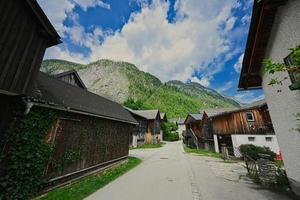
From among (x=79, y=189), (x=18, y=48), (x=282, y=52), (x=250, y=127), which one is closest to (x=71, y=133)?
(x=79, y=189)

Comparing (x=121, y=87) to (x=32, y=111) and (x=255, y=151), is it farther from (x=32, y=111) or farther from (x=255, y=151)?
(x=32, y=111)

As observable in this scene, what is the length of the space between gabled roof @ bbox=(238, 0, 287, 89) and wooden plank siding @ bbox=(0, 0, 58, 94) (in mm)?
8598

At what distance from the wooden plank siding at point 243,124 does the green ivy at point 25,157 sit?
799 inches

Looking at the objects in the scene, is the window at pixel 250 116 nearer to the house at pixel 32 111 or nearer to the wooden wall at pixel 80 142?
the wooden wall at pixel 80 142

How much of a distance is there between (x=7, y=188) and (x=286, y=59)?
1023 cm

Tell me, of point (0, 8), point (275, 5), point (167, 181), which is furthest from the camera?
point (167, 181)

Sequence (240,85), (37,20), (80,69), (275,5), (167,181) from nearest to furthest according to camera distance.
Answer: (275,5) → (37,20) → (167,181) → (240,85) → (80,69)

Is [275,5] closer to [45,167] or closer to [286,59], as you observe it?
Answer: [286,59]

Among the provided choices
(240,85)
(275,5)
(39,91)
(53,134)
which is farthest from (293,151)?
(39,91)

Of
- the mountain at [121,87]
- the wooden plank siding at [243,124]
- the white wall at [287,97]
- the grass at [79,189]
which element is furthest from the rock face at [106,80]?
the white wall at [287,97]

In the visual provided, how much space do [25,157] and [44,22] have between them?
535 centimetres

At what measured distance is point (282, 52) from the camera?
5.66 metres

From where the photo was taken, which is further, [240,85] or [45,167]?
[240,85]

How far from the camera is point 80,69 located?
102812 mm
